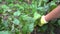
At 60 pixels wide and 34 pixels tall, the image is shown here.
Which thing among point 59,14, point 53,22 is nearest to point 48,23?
point 53,22

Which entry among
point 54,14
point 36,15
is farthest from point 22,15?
point 54,14

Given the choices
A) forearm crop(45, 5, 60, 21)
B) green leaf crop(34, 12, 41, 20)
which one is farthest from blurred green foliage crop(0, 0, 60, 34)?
forearm crop(45, 5, 60, 21)

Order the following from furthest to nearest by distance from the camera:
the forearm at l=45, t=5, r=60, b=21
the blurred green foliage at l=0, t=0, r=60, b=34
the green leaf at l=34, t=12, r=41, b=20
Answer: the green leaf at l=34, t=12, r=41, b=20 → the forearm at l=45, t=5, r=60, b=21 → the blurred green foliage at l=0, t=0, r=60, b=34

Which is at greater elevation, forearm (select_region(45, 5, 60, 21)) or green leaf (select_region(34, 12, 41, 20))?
forearm (select_region(45, 5, 60, 21))

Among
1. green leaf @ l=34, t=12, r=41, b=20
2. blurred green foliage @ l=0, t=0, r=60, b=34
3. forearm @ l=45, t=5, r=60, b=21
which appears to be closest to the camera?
blurred green foliage @ l=0, t=0, r=60, b=34

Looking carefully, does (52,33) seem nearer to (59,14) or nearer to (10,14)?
(59,14)

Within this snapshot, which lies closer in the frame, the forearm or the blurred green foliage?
the blurred green foliage

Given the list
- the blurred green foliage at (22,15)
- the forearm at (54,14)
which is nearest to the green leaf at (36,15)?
the blurred green foliage at (22,15)

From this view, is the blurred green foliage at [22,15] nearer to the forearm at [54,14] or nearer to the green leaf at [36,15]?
the green leaf at [36,15]

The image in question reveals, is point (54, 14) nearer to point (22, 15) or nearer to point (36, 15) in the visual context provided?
point (36, 15)

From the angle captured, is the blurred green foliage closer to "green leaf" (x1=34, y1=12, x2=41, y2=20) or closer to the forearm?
"green leaf" (x1=34, y1=12, x2=41, y2=20)

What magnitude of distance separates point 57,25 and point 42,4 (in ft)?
1.10

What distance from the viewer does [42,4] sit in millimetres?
2314

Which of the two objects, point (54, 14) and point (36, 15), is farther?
point (36, 15)
